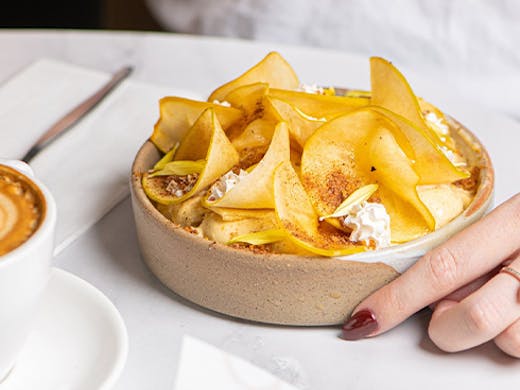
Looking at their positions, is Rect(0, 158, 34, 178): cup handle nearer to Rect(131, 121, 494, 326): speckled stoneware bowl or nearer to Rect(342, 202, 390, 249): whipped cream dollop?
Rect(131, 121, 494, 326): speckled stoneware bowl

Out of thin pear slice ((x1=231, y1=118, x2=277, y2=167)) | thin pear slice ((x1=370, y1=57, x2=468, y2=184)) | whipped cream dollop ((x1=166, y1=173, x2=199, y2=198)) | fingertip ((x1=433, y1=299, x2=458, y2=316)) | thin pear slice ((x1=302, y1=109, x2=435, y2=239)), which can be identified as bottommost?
whipped cream dollop ((x1=166, y1=173, x2=199, y2=198))

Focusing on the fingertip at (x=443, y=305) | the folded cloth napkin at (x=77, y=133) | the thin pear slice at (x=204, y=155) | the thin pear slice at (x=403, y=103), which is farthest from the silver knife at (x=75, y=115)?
the fingertip at (x=443, y=305)

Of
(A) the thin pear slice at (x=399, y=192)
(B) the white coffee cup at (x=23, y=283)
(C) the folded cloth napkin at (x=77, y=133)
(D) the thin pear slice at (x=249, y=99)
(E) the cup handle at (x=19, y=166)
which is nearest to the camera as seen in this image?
(B) the white coffee cup at (x=23, y=283)

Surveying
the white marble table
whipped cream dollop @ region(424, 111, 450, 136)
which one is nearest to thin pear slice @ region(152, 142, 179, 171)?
the white marble table

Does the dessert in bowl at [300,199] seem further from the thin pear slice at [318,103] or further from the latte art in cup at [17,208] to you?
the latte art in cup at [17,208]

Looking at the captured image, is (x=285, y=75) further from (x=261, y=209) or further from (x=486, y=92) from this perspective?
(x=486, y=92)

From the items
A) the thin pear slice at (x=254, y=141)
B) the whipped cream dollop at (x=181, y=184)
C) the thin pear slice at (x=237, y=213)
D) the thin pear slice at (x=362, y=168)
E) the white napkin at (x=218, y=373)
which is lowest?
the white napkin at (x=218, y=373)

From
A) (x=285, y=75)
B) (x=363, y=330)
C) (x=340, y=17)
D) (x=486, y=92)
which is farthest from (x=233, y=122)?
(x=486, y=92)
